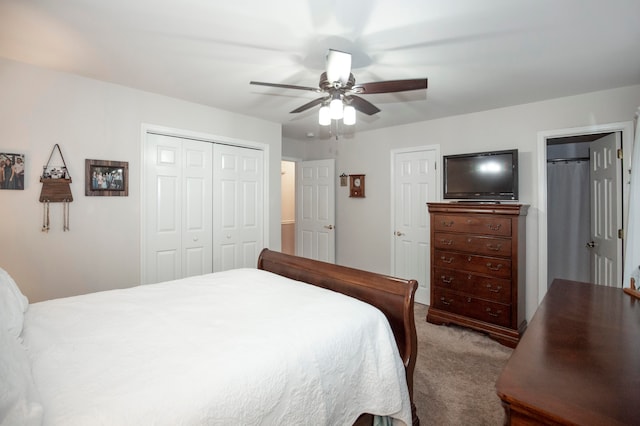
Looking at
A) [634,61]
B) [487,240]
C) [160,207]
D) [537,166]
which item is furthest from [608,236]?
[160,207]

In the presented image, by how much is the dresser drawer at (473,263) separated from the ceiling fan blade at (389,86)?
6.35ft

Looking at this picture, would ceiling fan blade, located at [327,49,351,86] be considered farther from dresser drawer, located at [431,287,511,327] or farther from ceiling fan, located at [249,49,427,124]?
dresser drawer, located at [431,287,511,327]

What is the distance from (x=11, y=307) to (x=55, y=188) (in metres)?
1.58

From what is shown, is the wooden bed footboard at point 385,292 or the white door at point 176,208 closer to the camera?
the wooden bed footboard at point 385,292

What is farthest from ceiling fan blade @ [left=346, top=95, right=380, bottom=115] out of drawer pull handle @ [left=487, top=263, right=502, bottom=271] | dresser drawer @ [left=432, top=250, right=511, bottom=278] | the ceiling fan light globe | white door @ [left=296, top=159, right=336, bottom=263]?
white door @ [left=296, top=159, right=336, bottom=263]

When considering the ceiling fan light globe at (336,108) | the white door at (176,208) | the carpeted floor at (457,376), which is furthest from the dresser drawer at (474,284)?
the white door at (176,208)

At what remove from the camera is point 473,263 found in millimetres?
3045

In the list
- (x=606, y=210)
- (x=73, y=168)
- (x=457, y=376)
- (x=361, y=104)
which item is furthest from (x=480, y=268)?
(x=73, y=168)

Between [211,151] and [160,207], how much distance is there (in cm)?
87

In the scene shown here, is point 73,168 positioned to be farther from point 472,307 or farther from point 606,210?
point 606,210

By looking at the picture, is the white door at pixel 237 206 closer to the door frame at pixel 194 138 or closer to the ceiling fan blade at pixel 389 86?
the door frame at pixel 194 138

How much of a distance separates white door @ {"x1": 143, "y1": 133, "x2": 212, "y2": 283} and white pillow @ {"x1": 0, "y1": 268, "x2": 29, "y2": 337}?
154 centimetres

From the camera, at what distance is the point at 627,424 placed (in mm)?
634

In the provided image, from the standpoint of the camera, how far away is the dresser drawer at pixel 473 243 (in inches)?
113
